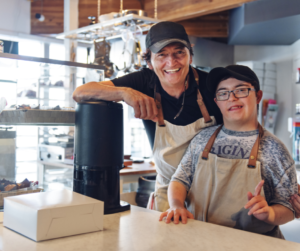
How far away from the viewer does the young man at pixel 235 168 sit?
54.2 inches

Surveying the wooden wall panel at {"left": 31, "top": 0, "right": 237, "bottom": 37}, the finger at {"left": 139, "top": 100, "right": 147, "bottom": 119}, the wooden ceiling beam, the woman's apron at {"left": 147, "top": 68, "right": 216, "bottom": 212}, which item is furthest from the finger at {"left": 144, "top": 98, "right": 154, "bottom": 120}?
the wooden wall panel at {"left": 31, "top": 0, "right": 237, "bottom": 37}

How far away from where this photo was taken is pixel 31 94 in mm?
1404

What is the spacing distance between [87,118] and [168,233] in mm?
488

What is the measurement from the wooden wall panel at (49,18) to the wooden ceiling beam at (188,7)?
1.33 metres

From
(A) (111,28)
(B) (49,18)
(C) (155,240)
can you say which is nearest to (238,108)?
(C) (155,240)

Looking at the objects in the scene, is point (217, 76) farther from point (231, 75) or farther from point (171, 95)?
point (171, 95)

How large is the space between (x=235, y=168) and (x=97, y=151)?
620 mm

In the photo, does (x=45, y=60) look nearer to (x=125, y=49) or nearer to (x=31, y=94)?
(x=31, y=94)

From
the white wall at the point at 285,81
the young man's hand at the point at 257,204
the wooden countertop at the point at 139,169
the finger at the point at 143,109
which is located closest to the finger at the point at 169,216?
the young man's hand at the point at 257,204

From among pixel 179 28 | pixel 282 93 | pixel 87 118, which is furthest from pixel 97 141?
pixel 282 93

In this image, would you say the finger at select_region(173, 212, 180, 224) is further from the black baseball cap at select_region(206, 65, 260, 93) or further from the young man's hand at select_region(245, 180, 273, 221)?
the black baseball cap at select_region(206, 65, 260, 93)

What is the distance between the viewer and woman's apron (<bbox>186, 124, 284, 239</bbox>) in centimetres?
140

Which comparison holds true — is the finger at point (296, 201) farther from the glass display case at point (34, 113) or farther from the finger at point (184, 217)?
the glass display case at point (34, 113)

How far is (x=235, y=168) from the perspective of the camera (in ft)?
4.74
